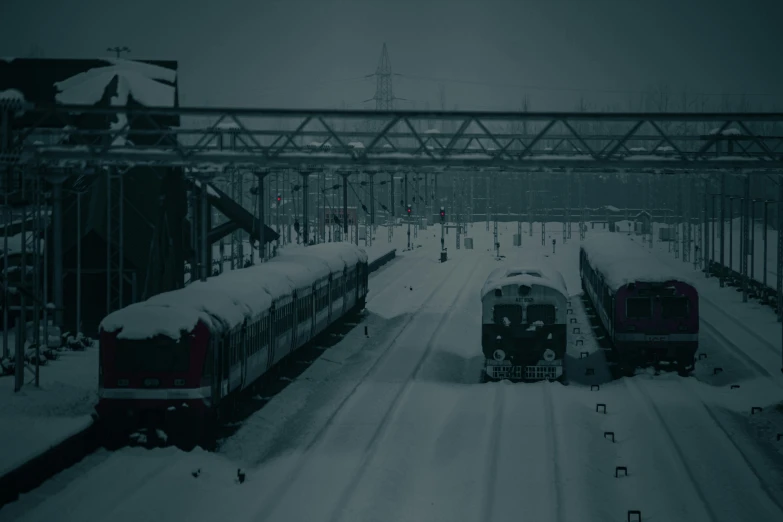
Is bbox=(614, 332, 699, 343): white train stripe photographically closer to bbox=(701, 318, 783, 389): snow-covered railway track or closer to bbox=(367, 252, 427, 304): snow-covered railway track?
bbox=(701, 318, 783, 389): snow-covered railway track

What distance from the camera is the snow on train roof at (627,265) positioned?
24406mm

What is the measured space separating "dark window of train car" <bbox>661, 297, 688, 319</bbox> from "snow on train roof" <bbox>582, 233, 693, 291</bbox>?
0.49 m

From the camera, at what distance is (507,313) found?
2320cm

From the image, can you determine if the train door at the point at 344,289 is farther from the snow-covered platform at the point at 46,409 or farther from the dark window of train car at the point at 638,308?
the dark window of train car at the point at 638,308

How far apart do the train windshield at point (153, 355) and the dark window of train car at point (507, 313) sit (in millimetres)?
8686

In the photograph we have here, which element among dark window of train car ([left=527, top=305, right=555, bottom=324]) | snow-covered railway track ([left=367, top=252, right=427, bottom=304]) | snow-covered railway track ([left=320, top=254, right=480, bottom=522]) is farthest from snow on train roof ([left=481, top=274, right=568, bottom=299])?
snow-covered railway track ([left=367, top=252, right=427, bottom=304])

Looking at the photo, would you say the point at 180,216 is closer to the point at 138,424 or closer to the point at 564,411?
the point at 138,424

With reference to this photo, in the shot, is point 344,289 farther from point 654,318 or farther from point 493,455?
point 493,455

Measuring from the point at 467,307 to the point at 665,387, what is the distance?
1785 cm

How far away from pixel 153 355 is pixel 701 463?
32.9 feet

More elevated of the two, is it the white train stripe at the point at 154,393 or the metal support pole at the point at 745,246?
the metal support pole at the point at 745,246

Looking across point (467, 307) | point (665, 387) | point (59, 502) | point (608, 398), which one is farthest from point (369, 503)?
point (467, 307)

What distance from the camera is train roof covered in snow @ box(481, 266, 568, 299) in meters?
23.1

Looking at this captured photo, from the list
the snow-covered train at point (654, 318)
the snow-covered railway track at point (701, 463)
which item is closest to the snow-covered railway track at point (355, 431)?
the snow-covered railway track at point (701, 463)
